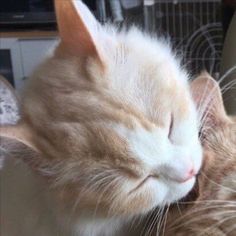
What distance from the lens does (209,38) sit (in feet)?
8.30

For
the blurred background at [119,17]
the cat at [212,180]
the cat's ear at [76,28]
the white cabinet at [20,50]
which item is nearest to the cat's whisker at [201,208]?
the cat at [212,180]

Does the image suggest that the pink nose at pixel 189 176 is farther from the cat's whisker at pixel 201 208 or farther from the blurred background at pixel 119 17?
the blurred background at pixel 119 17

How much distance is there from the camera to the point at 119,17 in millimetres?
2350

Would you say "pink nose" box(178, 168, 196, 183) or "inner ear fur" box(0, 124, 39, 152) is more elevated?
"inner ear fur" box(0, 124, 39, 152)

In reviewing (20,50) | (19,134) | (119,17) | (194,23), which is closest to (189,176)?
(19,134)

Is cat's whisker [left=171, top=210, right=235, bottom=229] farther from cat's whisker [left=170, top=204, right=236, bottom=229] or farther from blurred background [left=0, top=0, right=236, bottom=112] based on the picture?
blurred background [left=0, top=0, right=236, bottom=112]

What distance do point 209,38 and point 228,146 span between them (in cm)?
181

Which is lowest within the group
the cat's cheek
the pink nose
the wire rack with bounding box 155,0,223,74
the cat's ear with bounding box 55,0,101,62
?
the wire rack with bounding box 155,0,223,74

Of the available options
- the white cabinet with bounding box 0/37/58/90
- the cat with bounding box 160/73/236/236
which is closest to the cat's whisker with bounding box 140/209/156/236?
the cat with bounding box 160/73/236/236

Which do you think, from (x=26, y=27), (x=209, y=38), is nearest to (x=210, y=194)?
(x=209, y=38)

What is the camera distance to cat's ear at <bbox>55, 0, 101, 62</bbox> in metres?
0.67

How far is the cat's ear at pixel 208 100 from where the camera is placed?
2.61 ft

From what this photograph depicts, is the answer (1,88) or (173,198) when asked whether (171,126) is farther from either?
(1,88)

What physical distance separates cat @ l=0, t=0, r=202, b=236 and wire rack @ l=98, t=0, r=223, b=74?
1.80 meters
